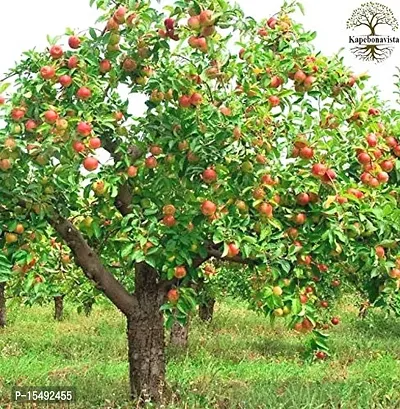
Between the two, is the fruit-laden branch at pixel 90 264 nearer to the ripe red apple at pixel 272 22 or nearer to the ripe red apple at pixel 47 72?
the ripe red apple at pixel 47 72

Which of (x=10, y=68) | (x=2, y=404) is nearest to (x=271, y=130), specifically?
(x=10, y=68)

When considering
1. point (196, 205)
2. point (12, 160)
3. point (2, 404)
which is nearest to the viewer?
point (12, 160)

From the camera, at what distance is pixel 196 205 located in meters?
5.04

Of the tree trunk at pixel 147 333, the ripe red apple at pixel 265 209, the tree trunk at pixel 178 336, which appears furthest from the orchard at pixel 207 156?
the tree trunk at pixel 178 336

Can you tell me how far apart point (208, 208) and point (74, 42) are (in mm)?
1572

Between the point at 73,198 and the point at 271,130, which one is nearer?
the point at 271,130

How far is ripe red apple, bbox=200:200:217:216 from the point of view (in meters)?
4.71

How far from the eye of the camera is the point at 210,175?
4711 mm

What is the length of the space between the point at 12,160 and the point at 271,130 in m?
1.82

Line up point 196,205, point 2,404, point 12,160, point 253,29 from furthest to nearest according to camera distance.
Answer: point 2,404, point 253,29, point 196,205, point 12,160

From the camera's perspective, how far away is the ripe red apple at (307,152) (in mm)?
4805

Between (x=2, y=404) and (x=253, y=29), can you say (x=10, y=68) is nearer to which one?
(x=253, y=29)

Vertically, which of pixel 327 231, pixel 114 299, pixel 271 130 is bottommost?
pixel 114 299

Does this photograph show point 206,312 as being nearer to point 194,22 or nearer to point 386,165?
point 386,165
